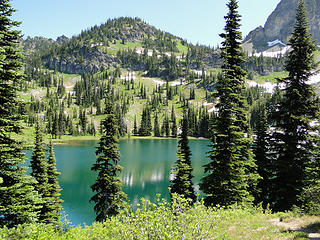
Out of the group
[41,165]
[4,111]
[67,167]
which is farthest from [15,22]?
[67,167]

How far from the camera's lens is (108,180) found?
2305 centimetres

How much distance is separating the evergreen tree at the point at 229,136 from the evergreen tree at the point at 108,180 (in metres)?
9.75

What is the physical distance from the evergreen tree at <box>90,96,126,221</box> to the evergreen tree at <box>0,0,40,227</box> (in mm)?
10296

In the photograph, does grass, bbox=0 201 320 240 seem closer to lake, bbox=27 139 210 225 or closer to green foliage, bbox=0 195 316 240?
green foliage, bbox=0 195 316 240

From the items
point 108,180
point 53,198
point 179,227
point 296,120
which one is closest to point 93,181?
point 53,198

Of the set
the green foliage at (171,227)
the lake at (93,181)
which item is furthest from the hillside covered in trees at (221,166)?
the lake at (93,181)

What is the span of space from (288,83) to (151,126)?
16052cm

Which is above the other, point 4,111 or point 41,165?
point 4,111

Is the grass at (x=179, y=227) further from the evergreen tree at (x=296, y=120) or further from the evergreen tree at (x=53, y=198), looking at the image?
the evergreen tree at (x=53, y=198)

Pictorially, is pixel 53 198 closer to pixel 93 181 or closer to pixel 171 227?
pixel 171 227

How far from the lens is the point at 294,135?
19734 mm

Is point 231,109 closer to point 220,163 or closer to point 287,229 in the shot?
point 220,163

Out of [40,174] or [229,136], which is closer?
[229,136]

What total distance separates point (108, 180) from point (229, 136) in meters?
13.5
